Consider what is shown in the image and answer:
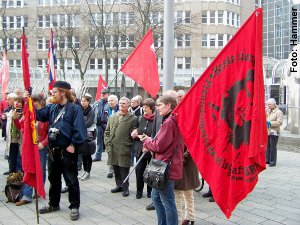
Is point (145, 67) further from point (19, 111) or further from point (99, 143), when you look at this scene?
point (99, 143)

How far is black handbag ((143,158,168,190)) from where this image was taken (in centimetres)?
418

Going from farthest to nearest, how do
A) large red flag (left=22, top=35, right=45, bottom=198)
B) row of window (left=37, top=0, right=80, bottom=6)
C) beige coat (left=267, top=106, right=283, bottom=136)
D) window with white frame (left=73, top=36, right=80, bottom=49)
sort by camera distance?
1. row of window (left=37, top=0, right=80, bottom=6)
2. window with white frame (left=73, top=36, right=80, bottom=49)
3. beige coat (left=267, top=106, right=283, bottom=136)
4. large red flag (left=22, top=35, right=45, bottom=198)

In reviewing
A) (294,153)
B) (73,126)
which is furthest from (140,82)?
(294,153)

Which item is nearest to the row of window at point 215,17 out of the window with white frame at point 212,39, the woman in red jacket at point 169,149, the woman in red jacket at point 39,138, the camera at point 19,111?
the window with white frame at point 212,39

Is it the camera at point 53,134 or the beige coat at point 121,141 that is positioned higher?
the camera at point 53,134

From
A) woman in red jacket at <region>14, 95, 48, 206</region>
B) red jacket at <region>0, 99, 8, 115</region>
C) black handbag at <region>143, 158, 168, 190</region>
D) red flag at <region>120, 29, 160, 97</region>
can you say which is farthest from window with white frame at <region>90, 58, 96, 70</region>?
black handbag at <region>143, 158, 168, 190</region>

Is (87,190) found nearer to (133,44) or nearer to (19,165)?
(19,165)

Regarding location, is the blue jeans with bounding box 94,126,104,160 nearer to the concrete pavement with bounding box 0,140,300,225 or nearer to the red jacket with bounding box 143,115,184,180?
the concrete pavement with bounding box 0,140,300,225

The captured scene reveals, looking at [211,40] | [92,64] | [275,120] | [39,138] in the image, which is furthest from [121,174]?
[211,40]

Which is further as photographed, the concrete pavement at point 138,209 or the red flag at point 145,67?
the red flag at point 145,67

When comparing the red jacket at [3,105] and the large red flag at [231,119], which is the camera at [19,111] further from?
the red jacket at [3,105]

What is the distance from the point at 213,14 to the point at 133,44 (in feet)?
66.6

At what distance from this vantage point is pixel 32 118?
5242 millimetres

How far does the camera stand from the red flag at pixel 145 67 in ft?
23.7
